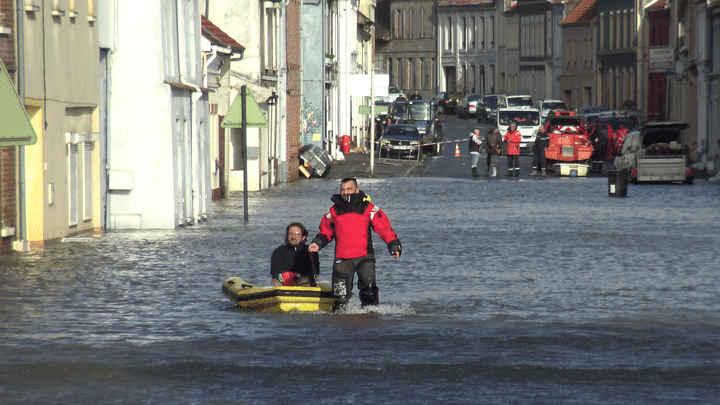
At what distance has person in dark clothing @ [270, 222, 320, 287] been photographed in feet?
46.5

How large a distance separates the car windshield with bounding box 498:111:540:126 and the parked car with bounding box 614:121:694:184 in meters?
22.5

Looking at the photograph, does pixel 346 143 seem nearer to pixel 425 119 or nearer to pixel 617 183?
pixel 425 119

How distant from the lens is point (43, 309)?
13.9 m

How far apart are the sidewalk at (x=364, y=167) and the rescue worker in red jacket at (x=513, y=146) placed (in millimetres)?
3543

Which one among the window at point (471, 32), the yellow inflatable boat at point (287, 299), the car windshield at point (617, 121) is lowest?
the yellow inflatable boat at point (287, 299)

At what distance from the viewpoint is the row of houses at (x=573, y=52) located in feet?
186

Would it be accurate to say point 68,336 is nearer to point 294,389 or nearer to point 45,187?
point 294,389

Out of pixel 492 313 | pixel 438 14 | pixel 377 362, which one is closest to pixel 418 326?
pixel 492 313

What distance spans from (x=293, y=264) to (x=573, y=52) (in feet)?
279

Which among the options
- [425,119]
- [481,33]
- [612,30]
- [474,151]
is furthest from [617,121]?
[481,33]

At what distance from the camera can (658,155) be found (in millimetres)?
41438

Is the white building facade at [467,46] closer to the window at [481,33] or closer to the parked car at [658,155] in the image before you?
the window at [481,33]

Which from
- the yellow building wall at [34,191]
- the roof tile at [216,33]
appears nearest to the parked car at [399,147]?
the roof tile at [216,33]

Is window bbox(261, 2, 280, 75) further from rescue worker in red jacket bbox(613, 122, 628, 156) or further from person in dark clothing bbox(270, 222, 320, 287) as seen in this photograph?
person in dark clothing bbox(270, 222, 320, 287)
